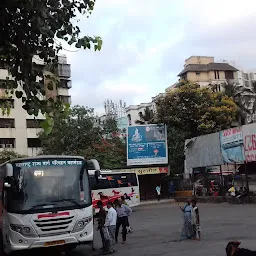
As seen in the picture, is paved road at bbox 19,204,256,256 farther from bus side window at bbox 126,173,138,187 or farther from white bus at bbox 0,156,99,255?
bus side window at bbox 126,173,138,187

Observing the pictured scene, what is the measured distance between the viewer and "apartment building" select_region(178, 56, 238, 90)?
70.9 meters

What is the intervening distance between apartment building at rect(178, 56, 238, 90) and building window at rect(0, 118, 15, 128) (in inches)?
1204

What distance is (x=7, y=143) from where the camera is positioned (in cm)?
5209

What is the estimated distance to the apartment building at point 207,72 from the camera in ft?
233

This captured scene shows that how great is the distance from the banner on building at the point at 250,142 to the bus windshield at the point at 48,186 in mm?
14129

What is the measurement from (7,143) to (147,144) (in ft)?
72.5

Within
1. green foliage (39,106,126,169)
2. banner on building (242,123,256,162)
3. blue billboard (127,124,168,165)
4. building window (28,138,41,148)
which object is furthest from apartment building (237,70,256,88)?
banner on building (242,123,256,162)

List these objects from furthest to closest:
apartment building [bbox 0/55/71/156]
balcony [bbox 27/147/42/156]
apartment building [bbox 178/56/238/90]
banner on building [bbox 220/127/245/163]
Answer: apartment building [bbox 178/56/238/90] < balcony [bbox 27/147/42/156] < apartment building [bbox 0/55/71/156] < banner on building [bbox 220/127/245/163]

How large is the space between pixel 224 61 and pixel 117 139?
3741cm

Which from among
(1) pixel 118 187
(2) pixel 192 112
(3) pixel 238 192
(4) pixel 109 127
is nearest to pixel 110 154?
(4) pixel 109 127

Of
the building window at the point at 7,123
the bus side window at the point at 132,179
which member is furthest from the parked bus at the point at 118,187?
the building window at the point at 7,123

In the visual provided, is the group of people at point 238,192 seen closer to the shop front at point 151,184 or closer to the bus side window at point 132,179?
the bus side window at point 132,179

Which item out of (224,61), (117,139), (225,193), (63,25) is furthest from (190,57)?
(63,25)

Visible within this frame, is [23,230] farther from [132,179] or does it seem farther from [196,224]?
[132,179]
